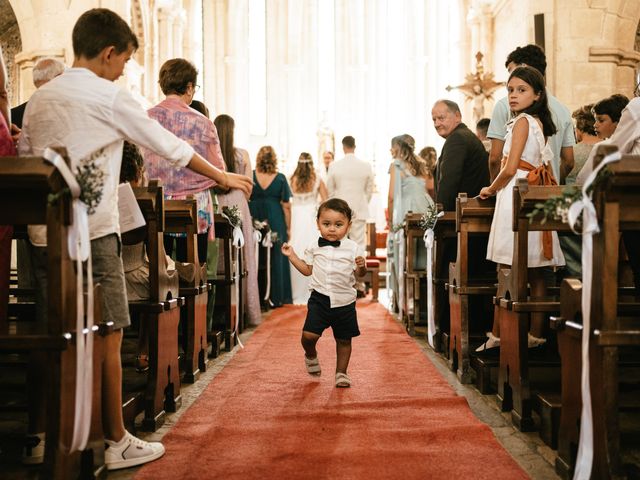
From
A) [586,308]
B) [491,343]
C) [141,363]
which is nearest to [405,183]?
[491,343]

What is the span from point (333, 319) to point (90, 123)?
2.05m

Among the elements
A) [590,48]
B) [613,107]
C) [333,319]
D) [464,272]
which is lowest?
[333,319]

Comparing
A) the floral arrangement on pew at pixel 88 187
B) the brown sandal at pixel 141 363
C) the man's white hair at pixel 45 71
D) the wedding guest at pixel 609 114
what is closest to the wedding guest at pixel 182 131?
the man's white hair at pixel 45 71

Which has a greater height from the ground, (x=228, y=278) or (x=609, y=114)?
(x=609, y=114)

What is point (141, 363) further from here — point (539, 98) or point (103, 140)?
point (539, 98)

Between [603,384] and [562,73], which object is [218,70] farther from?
[603,384]

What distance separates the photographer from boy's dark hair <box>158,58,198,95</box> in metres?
4.80

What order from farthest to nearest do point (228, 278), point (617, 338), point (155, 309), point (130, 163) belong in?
point (228, 278), point (130, 163), point (155, 309), point (617, 338)

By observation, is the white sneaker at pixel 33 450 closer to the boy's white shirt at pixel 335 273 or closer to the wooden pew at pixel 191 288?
the wooden pew at pixel 191 288

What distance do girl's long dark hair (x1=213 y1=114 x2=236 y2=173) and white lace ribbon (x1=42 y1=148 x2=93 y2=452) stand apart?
381 centimetres

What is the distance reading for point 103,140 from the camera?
9.07 ft

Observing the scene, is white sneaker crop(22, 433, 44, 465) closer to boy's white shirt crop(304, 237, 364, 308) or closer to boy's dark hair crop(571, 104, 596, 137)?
boy's white shirt crop(304, 237, 364, 308)

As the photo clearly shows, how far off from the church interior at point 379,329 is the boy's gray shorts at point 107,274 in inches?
1.5

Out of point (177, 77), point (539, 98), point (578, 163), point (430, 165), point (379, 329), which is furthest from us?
point (430, 165)
